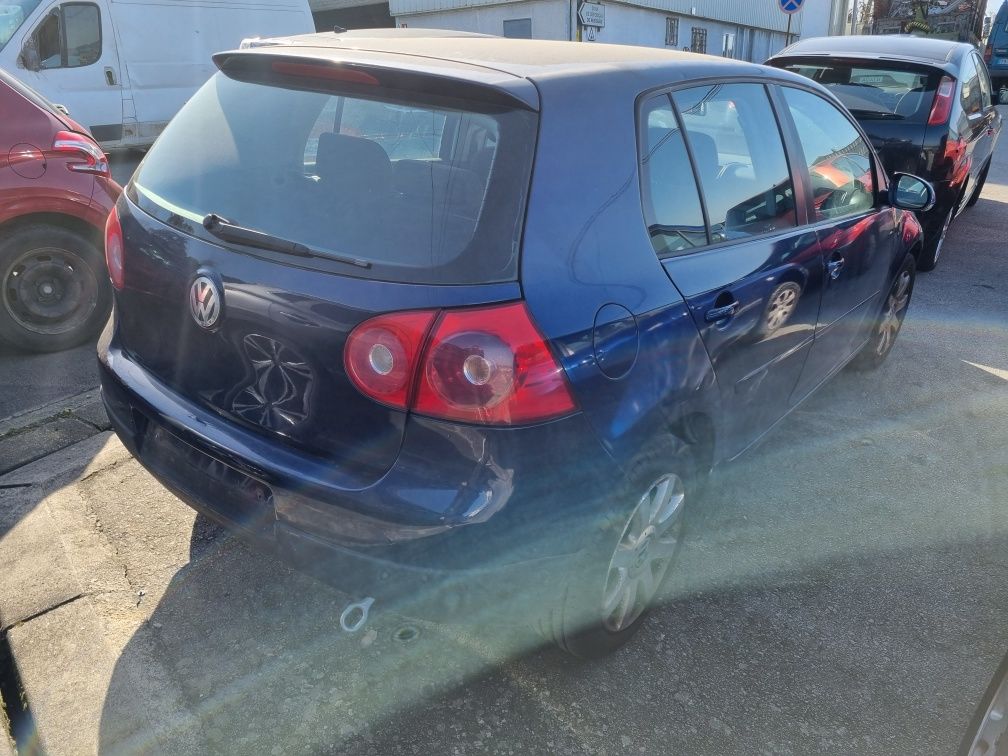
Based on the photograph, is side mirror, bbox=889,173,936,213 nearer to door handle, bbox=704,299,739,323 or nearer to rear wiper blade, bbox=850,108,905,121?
door handle, bbox=704,299,739,323

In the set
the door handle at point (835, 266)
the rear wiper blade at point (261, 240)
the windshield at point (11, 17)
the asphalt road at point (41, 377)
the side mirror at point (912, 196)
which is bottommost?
the asphalt road at point (41, 377)

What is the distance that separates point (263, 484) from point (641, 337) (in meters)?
1.04

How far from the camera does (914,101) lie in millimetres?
6238

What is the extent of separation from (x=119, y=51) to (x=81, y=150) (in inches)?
219

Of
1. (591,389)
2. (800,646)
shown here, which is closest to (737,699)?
(800,646)

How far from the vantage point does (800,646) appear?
2.54 metres

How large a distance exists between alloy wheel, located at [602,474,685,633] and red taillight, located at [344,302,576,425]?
1.77 feet

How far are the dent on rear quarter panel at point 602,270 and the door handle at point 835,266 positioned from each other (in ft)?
3.99

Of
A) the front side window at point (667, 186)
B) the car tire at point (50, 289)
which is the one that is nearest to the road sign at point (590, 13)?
the car tire at point (50, 289)

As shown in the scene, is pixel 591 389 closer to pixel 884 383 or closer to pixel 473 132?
pixel 473 132

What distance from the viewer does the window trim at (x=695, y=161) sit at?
7.46ft

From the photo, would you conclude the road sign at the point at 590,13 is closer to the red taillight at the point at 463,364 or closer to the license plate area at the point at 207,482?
the license plate area at the point at 207,482

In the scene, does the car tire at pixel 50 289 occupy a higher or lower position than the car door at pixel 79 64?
lower

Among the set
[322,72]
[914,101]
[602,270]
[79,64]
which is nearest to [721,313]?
[602,270]
